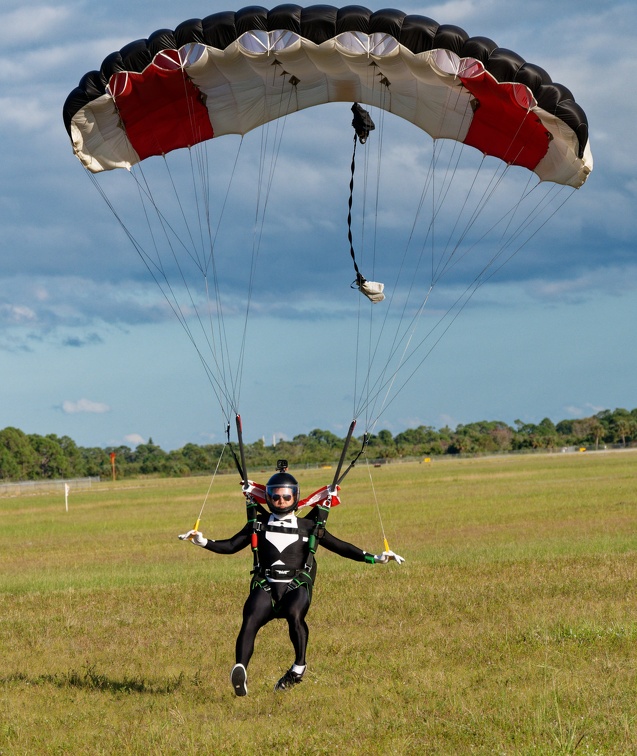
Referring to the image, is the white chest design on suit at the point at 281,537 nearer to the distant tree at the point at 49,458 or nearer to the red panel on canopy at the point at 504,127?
the red panel on canopy at the point at 504,127

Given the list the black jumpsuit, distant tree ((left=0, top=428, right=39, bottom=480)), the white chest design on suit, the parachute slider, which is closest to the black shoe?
the black jumpsuit

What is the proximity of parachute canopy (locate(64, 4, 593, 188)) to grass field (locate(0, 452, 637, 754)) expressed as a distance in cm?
681

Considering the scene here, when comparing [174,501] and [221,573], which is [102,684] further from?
[174,501]

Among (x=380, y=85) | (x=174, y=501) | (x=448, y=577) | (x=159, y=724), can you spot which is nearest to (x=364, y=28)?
(x=380, y=85)

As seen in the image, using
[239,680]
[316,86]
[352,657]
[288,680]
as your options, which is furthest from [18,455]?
[239,680]

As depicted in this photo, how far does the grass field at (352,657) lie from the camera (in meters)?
7.72

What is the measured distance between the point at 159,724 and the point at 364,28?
876 centimetres

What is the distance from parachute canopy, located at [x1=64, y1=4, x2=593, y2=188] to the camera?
11695mm

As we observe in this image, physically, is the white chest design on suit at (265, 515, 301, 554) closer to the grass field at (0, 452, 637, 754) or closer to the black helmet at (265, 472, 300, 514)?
the black helmet at (265, 472, 300, 514)

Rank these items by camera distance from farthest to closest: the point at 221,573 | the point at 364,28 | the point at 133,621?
the point at 221,573, the point at 133,621, the point at 364,28

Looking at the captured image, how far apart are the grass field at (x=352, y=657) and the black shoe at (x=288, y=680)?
0.33 feet

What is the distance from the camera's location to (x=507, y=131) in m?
13.5

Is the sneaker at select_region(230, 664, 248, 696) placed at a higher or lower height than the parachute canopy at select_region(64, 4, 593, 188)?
lower

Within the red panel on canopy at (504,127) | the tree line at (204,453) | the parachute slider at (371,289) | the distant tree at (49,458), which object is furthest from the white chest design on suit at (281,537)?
the distant tree at (49,458)
